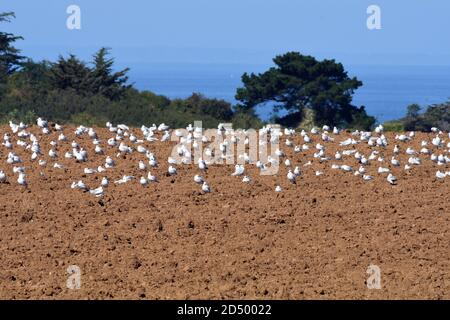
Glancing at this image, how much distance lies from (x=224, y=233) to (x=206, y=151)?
487 centimetres

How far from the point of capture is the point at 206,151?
1998 cm

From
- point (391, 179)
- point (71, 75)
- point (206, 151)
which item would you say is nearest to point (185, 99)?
point (71, 75)

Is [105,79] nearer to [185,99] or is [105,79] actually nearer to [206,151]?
[185,99]

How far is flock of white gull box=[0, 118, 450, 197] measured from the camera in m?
18.7

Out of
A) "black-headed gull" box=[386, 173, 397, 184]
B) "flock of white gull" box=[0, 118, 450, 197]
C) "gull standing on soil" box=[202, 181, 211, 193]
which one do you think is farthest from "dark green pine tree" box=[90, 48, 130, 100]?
"gull standing on soil" box=[202, 181, 211, 193]

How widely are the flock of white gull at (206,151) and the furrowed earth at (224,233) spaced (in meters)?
0.12

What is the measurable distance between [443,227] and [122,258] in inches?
179

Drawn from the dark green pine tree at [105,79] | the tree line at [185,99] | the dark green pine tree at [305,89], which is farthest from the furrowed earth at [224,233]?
the dark green pine tree at [305,89]

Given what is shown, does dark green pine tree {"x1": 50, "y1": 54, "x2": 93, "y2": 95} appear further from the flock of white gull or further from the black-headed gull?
the black-headed gull

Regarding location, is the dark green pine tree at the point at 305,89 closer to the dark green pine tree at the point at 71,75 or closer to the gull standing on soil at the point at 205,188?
the dark green pine tree at the point at 71,75

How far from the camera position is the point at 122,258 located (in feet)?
46.1

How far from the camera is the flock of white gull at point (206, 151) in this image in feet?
61.2
